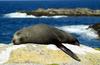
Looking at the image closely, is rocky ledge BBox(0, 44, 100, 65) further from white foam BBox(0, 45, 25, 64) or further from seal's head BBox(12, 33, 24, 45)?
seal's head BBox(12, 33, 24, 45)

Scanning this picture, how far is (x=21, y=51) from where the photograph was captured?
15.0 m

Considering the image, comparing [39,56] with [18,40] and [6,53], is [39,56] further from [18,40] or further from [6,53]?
[18,40]

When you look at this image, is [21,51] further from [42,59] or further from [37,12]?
[37,12]

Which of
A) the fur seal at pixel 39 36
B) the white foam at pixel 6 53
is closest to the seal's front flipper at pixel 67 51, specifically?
the fur seal at pixel 39 36

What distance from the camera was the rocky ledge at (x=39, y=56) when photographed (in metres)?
14.5

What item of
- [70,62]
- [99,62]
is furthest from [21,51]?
[99,62]

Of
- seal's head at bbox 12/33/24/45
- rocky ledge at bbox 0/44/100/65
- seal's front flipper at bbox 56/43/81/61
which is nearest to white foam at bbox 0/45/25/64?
rocky ledge at bbox 0/44/100/65

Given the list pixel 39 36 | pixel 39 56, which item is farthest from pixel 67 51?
pixel 39 36

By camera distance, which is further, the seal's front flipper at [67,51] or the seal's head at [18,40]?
the seal's head at [18,40]

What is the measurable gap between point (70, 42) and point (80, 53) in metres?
1.75

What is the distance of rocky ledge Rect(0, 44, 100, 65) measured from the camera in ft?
47.7

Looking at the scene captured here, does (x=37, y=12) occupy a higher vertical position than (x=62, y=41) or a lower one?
lower

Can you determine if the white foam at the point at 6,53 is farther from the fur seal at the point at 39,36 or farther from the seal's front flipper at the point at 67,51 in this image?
the seal's front flipper at the point at 67,51

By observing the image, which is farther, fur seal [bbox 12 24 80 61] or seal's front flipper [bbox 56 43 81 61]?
fur seal [bbox 12 24 80 61]
